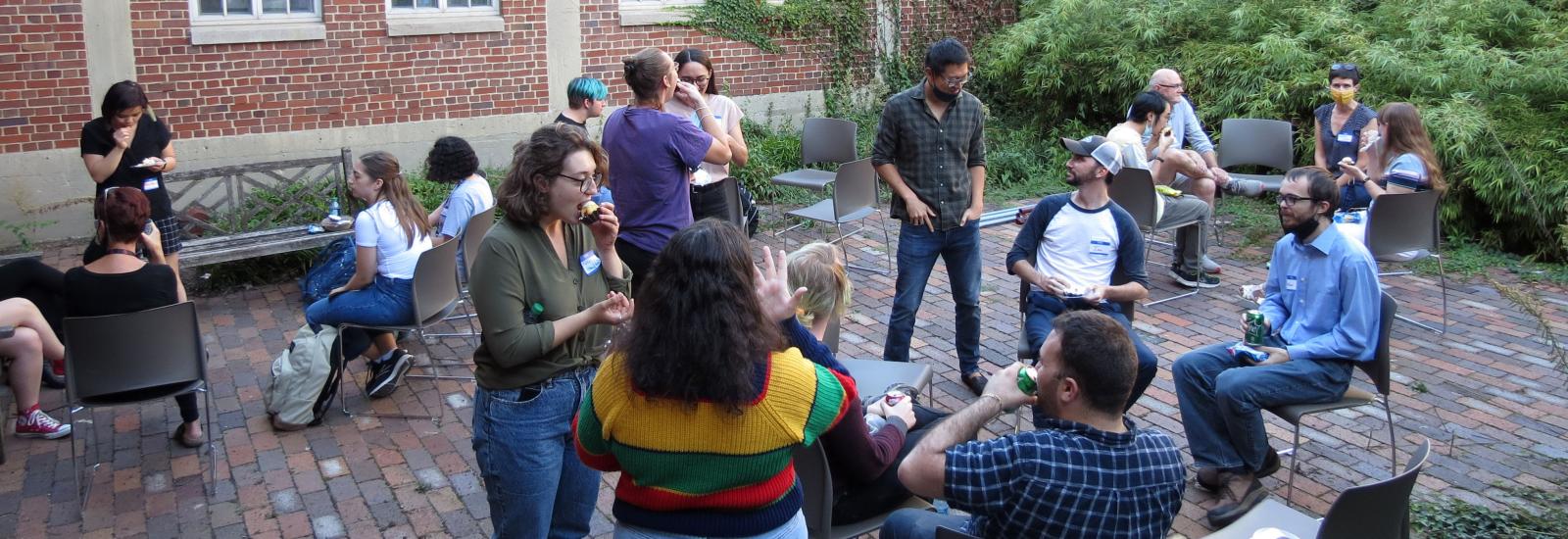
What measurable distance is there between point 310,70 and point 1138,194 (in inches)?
262

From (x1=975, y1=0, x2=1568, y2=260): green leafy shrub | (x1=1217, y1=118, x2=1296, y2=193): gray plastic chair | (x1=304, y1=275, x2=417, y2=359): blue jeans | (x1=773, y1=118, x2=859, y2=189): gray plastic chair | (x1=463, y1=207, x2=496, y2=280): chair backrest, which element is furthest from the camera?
(x1=773, y1=118, x2=859, y2=189): gray plastic chair

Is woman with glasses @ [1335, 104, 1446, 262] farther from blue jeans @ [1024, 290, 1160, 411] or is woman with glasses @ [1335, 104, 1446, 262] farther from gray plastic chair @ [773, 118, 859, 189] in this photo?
gray plastic chair @ [773, 118, 859, 189]

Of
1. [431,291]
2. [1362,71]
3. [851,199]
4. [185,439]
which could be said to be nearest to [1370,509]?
[431,291]

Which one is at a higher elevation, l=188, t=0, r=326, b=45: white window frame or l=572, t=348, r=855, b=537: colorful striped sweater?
l=188, t=0, r=326, b=45: white window frame

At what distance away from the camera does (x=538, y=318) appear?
343 cm

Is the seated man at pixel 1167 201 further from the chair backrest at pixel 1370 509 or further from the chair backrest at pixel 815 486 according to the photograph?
the chair backrest at pixel 815 486

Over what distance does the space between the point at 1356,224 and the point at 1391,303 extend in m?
2.90

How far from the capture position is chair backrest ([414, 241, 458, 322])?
581 cm

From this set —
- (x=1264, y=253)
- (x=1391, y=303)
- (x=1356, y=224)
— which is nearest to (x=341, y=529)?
(x=1391, y=303)

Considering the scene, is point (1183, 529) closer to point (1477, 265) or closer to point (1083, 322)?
point (1083, 322)

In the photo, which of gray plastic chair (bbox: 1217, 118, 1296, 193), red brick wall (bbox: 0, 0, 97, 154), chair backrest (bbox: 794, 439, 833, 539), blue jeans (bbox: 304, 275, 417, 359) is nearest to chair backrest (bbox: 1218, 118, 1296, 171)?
gray plastic chair (bbox: 1217, 118, 1296, 193)

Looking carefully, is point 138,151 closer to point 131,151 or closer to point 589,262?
point 131,151

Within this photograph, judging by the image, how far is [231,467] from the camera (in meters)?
5.21

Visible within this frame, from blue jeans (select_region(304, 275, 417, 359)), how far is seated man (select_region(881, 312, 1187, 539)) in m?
3.53
